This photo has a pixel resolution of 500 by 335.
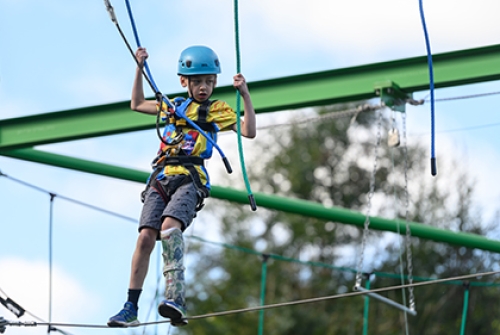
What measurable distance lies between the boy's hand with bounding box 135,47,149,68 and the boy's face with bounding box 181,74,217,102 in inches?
9.3

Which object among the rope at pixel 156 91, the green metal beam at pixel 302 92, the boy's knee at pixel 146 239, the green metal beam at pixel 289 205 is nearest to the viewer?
the rope at pixel 156 91

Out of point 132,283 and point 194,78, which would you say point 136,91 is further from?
point 132,283

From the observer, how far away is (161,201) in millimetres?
5090

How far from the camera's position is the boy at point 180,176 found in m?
4.97

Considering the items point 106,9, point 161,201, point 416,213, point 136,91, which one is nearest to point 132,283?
point 161,201

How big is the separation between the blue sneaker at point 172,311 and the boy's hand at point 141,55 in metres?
1.15

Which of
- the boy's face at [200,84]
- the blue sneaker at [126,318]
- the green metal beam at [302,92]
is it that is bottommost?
the blue sneaker at [126,318]

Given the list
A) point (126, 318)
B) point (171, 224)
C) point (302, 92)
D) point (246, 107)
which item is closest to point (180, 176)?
point (171, 224)

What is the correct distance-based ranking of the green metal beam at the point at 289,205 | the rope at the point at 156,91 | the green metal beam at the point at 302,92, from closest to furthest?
the rope at the point at 156,91
the green metal beam at the point at 302,92
the green metal beam at the point at 289,205

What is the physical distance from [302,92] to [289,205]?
1371mm

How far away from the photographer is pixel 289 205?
830 centimetres

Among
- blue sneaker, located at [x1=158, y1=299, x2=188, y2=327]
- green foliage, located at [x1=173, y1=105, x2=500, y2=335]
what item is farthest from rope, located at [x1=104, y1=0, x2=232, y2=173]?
green foliage, located at [x1=173, y1=105, x2=500, y2=335]

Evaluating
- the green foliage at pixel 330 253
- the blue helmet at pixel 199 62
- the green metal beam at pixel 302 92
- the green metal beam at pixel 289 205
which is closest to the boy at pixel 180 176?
the blue helmet at pixel 199 62

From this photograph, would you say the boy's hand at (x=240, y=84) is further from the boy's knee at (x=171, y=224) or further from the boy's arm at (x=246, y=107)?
the boy's knee at (x=171, y=224)
